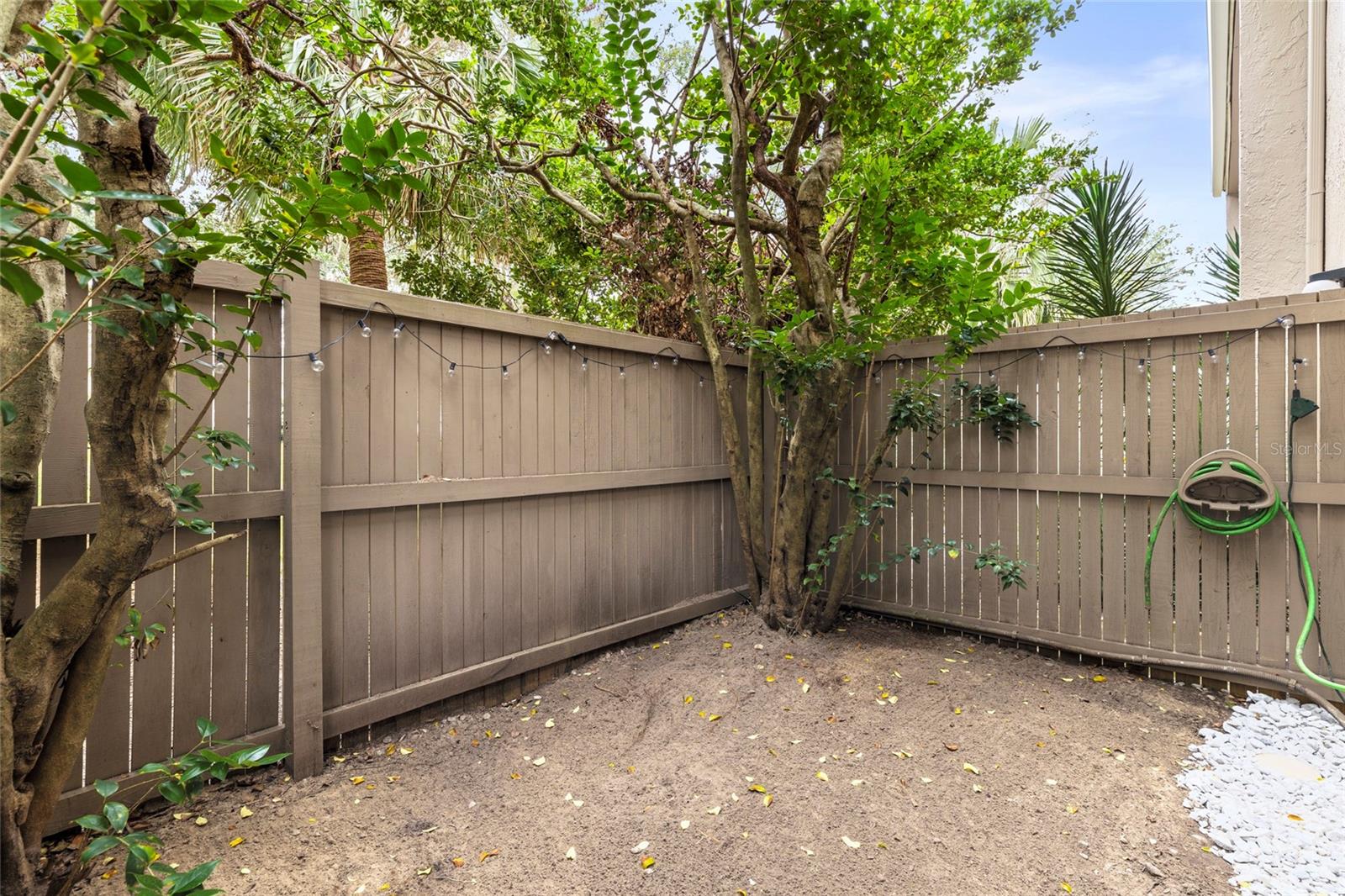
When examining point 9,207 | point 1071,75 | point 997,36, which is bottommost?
point 9,207

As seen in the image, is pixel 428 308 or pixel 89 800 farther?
pixel 428 308

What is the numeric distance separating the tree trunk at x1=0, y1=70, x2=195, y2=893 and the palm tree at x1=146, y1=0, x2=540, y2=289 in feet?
4.71

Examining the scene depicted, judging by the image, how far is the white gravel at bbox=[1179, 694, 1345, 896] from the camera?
160cm

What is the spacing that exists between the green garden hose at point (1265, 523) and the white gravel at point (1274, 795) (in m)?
0.20

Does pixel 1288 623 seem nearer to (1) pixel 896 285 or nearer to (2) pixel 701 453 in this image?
(1) pixel 896 285

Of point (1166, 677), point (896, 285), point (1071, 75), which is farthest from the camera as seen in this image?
point (1071, 75)

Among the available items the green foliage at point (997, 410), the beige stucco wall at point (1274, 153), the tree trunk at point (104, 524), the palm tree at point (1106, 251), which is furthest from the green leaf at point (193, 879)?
the beige stucco wall at point (1274, 153)

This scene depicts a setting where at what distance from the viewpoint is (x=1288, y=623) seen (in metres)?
2.45

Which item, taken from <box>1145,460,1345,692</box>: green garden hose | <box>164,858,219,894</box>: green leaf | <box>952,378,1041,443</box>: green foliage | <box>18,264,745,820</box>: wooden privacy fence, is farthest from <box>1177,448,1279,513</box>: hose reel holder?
<box>164,858,219,894</box>: green leaf

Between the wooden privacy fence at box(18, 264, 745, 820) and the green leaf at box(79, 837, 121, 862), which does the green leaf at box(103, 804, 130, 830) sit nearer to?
the green leaf at box(79, 837, 121, 862)

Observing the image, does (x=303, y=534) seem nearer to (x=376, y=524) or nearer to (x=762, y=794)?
(x=376, y=524)

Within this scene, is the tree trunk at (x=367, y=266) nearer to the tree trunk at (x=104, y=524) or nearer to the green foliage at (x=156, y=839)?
the tree trunk at (x=104, y=524)

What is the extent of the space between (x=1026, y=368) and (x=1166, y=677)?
55.7 inches

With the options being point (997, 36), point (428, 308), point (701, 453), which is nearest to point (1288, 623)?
point (701, 453)
